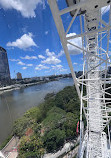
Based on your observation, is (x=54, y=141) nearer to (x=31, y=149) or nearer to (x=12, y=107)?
(x=31, y=149)

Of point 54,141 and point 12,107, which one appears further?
point 12,107

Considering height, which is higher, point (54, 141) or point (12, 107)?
point (54, 141)

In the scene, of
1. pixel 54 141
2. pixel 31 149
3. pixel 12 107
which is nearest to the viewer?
pixel 31 149

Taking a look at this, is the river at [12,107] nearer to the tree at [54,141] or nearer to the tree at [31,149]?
the tree at [31,149]

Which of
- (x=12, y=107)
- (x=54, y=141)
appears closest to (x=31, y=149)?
(x=54, y=141)

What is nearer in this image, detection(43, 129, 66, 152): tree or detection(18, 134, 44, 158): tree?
detection(18, 134, 44, 158): tree

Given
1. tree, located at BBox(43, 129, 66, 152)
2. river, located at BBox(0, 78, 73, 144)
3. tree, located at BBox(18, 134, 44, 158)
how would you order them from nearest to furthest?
tree, located at BBox(18, 134, 44, 158), tree, located at BBox(43, 129, 66, 152), river, located at BBox(0, 78, 73, 144)

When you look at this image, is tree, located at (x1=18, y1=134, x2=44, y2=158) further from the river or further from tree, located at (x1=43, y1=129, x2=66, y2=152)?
the river

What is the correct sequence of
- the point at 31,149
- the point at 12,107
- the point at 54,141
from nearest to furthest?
the point at 31,149 → the point at 54,141 → the point at 12,107

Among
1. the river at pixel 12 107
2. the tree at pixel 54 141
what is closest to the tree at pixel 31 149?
the tree at pixel 54 141

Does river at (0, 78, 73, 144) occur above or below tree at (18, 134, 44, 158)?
below

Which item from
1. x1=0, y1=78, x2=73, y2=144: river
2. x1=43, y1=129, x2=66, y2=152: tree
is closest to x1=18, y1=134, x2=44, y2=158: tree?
x1=43, y1=129, x2=66, y2=152: tree

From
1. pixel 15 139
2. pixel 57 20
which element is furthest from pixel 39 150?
pixel 57 20
